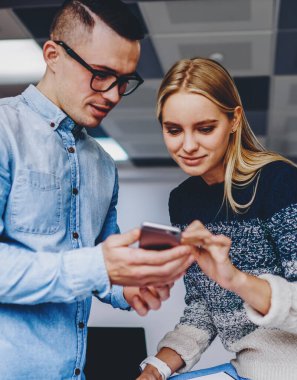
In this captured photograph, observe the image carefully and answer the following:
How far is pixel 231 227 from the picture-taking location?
1.47m

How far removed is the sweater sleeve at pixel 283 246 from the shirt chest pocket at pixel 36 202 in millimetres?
526

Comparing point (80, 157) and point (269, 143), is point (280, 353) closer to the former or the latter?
point (80, 157)

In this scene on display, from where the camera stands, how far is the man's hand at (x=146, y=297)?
1.31 meters

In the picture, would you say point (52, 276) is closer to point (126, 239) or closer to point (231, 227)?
point (126, 239)

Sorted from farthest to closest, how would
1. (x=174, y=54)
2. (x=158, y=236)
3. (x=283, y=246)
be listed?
(x=174, y=54), (x=283, y=246), (x=158, y=236)

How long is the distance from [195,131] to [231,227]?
0.96ft

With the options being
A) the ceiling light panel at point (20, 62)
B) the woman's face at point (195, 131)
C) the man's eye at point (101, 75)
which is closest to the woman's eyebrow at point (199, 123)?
the woman's face at point (195, 131)

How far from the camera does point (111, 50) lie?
54.9 inches

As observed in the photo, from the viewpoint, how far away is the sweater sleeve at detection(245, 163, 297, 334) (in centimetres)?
120

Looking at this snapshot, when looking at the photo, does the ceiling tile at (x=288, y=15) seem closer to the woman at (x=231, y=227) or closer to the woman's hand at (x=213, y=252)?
the woman at (x=231, y=227)

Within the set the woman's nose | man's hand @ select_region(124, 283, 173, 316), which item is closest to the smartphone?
man's hand @ select_region(124, 283, 173, 316)

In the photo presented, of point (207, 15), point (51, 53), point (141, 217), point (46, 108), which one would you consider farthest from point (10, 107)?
point (207, 15)

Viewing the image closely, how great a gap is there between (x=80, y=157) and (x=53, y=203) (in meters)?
0.21

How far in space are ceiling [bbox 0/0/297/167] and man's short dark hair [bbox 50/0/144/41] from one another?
176 centimetres
